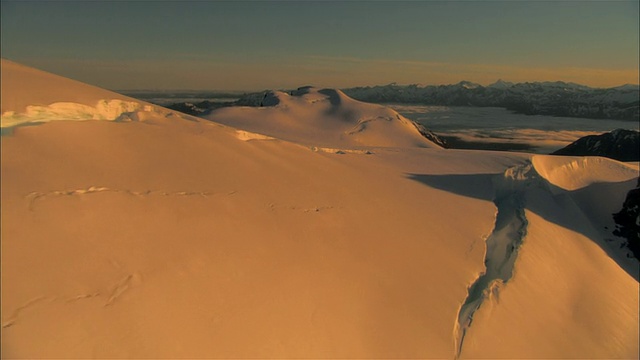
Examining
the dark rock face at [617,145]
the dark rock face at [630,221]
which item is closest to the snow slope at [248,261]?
the dark rock face at [630,221]

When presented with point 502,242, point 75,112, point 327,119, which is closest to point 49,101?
point 75,112

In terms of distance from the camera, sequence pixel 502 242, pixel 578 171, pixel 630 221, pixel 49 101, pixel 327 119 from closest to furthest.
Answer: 1. pixel 49 101
2. pixel 502 242
3. pixel 630 221
4. pixel 578 171
5. pixel 327 119

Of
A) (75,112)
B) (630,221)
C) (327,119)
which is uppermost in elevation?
(75,112)

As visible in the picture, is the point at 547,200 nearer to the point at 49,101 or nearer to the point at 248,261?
the point at 248,261

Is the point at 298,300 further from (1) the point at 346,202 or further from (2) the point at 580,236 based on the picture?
(2) the point at 580,236

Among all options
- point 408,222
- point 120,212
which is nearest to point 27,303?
point 120,212

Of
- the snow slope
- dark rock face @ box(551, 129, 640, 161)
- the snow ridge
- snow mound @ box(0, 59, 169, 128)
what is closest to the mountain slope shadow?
the snow ridge

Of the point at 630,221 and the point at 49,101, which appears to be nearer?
the point at 49,101

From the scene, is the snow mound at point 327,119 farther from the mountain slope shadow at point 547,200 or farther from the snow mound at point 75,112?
the snow mound at point 75,112
